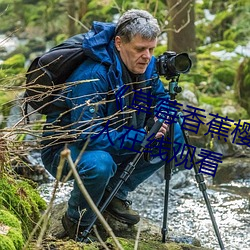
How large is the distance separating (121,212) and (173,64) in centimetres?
103

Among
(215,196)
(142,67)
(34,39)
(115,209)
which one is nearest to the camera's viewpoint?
(142,67)

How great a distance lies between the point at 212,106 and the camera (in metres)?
8.13

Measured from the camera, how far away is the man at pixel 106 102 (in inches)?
121

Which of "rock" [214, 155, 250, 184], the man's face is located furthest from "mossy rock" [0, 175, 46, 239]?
"rock" [214, 155, 250, 184]

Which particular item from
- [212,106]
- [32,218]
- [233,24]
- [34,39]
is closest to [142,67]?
[32,218]

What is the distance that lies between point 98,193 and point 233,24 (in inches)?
375

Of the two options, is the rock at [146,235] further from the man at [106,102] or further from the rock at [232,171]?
the rock at [232,171]

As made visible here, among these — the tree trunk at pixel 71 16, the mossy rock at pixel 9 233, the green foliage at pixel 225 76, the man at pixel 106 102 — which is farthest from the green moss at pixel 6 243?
the tree trunk at pixel 71 16

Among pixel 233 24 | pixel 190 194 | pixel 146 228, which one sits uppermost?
pixel 146 228

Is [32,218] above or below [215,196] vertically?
above

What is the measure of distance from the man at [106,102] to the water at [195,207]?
1073 millimetres

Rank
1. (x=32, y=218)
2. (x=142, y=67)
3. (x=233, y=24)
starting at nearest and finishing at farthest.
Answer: (x=32, y=218) < (x=142, y=67) < (x=233, y=24)

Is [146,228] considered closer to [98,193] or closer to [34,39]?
[98,193]

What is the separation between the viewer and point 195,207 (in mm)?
5219
